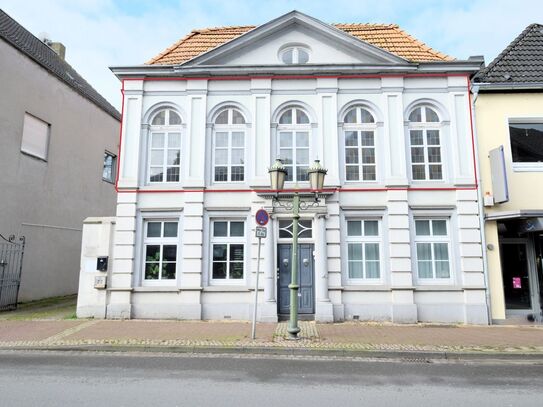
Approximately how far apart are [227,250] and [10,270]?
800cm

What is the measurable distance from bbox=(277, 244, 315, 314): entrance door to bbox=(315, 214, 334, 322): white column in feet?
1.05

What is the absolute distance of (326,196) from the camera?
12398 millimetres

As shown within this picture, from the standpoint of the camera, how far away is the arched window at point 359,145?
1284 centimetres

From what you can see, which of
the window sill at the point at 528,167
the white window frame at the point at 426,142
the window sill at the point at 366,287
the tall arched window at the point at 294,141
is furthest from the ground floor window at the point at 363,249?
the window sill at the point at 528,167

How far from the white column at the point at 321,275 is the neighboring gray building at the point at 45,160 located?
1081 centimetres

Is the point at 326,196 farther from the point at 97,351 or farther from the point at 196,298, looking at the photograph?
the point at 97,351

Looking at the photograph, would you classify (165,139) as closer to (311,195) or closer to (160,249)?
(160,249)

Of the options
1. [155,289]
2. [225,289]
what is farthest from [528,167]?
[155,289]

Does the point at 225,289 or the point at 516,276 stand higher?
the point at 516,276

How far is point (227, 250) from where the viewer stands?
12602mm

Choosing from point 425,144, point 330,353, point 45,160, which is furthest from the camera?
point 45,160

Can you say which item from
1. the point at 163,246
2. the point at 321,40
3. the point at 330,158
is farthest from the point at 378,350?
the point at 321,40

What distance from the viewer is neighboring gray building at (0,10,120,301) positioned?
1459cm

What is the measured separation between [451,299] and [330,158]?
17.9ft
